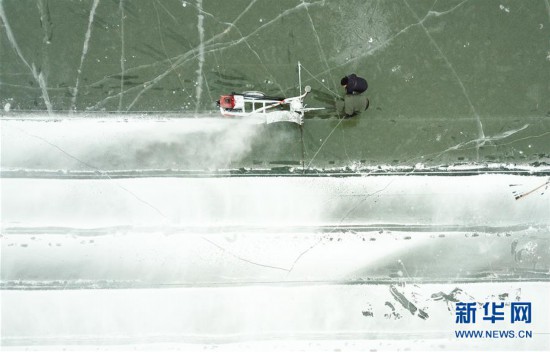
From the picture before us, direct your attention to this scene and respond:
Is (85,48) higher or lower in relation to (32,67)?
higher

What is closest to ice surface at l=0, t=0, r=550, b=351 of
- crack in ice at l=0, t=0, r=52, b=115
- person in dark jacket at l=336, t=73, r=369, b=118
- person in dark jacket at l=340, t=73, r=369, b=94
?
crack in ice at l=0, t=0, r=52, b=115

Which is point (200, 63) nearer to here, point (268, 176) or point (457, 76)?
point (268, 176)

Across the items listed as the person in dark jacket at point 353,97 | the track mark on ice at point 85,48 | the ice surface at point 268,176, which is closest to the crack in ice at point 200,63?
the ice surface at point 268,176

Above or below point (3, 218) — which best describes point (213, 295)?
below

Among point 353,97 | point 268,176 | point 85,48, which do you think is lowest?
point 268,176

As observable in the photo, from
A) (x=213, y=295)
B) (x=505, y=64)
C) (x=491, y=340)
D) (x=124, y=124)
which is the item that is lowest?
(x=491, y=340)

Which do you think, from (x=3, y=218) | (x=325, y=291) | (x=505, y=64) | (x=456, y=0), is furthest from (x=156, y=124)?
(x=505, y=64)

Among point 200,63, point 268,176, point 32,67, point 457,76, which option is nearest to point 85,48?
point 32,67

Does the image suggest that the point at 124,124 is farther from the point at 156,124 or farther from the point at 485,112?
the point at 485,112
